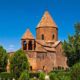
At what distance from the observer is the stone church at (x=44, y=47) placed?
56.8 m

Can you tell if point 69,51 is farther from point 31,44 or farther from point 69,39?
point 31,44

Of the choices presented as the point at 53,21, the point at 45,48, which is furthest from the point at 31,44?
the point at 53,21

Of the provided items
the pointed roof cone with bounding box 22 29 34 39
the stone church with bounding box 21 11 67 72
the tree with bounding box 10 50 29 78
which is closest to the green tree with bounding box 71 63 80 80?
the tree with bounding box 10 50 29 78

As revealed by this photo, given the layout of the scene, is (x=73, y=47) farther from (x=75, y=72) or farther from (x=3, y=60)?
(x=75, y=72)

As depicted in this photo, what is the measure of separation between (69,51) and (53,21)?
1426cm

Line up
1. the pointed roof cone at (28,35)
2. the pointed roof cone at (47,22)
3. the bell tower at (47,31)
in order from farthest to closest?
the pointed roof cone at (47,22), the bell tower at (47,31), the pointed roof cone at (28,35)

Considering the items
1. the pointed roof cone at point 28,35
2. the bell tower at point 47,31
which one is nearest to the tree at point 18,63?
the pointed roof cone at point 28,35

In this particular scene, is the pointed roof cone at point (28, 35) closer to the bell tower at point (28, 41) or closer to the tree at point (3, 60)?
the bell tower at point (28, 41)

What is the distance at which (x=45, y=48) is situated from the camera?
5997cm

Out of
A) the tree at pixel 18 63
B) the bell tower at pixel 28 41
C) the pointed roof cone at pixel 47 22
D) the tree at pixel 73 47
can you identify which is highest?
the pointed roof cone at pixel 47 22

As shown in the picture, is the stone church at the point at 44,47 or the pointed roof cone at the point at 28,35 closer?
the stone church at the point at 44,47

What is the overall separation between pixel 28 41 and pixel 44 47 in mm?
3254

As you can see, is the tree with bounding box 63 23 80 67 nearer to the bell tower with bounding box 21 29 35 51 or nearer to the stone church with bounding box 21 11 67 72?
the stone church with bounding box 21 11 67 72

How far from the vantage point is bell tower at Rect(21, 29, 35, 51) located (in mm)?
59281
